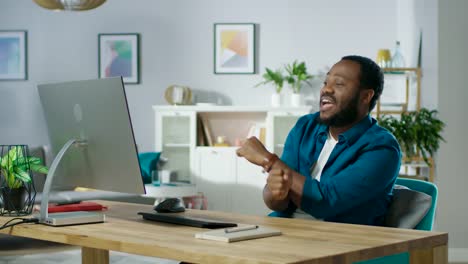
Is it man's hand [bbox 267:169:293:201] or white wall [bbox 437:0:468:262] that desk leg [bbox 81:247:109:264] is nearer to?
man's hand [bbox 267:169:293:201]

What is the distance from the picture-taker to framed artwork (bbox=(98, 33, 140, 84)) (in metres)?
8.27

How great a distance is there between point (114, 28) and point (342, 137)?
6.07 m

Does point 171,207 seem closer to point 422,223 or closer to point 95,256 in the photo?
point 95,256

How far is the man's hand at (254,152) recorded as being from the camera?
2367mm

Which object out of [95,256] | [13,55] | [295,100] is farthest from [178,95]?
[95,256]

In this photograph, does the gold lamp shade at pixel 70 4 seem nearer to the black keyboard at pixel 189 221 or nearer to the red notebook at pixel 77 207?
the red notebook at pixel 77 207

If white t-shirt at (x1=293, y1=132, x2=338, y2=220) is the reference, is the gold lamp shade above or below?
above

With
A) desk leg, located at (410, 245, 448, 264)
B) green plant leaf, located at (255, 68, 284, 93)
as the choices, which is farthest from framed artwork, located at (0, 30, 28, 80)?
desk leg, located at (410, 245, 448, 264)

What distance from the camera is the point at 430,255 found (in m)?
2.04

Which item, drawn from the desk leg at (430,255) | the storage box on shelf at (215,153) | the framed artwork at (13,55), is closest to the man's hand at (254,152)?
the desk leg at (430,255)

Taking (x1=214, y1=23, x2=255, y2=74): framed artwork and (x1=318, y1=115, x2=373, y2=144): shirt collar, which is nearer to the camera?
(x1=318, y1=115, x2=373, y2=144): shirt collar

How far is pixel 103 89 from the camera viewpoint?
2248 millimetres

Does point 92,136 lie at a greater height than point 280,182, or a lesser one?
greater

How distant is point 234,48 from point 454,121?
3.05 metres
